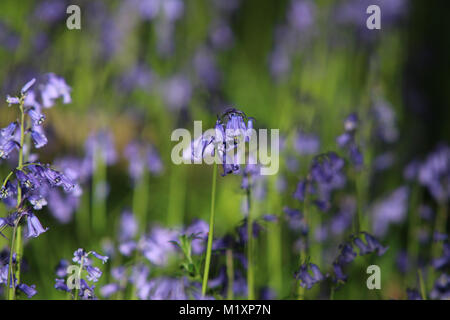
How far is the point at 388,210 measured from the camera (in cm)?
258

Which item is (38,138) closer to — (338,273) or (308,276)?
(308,276)

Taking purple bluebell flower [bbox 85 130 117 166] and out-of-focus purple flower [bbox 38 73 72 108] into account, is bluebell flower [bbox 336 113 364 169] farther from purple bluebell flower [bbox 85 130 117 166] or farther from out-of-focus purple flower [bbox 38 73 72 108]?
purple bluebell flower [bbox 85 130 117 166]

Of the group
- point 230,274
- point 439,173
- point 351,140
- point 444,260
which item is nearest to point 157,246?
point 230,274

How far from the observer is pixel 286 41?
10.9 feet

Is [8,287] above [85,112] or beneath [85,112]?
beneath

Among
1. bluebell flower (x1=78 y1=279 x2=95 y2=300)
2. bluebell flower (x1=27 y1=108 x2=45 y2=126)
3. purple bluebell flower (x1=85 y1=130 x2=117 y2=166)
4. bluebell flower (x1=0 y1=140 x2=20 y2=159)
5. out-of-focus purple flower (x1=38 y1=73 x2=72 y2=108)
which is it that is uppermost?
purple bluebell flower (x1=85 y1=130 x2=117 y2=166)

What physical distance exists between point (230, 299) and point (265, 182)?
2.71 ft

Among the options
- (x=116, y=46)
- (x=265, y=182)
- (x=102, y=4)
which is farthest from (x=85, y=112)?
(x=265, y=182)

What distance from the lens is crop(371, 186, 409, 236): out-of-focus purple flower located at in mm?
2580

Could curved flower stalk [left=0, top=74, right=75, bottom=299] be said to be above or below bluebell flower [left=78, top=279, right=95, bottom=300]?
above

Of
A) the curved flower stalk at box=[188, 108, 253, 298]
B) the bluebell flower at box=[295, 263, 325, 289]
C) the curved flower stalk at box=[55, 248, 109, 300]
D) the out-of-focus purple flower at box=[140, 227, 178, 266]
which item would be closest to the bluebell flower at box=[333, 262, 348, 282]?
the bluebell flower at box=[295, 263, 325, 289]

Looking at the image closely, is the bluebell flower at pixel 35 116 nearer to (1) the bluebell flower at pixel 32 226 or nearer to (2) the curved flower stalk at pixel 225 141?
(1) the bluebell flower at pixel 32 226

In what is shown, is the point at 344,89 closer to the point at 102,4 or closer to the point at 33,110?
the point at 102,4

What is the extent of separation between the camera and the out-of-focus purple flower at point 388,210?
A: 2580 millimetres
